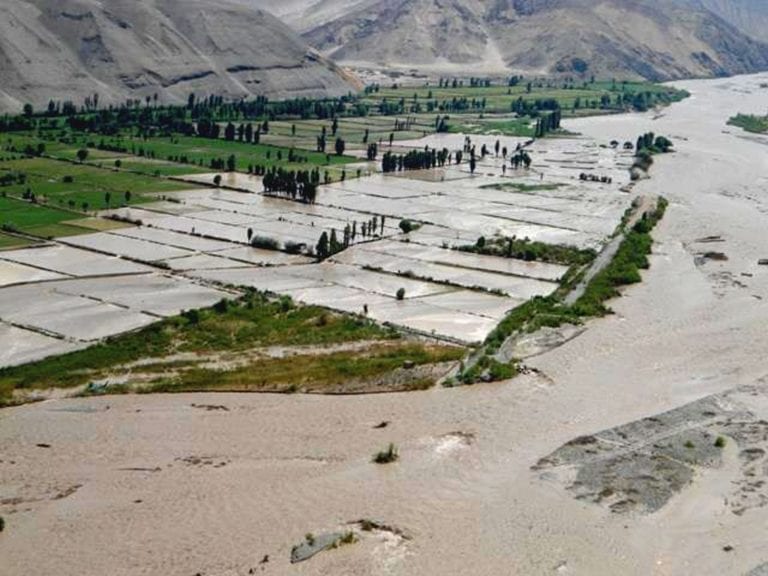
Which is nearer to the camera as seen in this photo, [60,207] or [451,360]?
[451,360]

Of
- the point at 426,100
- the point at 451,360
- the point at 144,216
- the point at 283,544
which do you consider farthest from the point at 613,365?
the point at 426,100

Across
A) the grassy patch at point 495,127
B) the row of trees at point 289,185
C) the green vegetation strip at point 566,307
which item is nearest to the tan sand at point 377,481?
the green vegetation strip at point 566,307

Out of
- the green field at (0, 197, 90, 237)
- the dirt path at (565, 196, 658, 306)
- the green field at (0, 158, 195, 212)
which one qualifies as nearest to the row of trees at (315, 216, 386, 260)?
the dirt path at (565, 196, 658, 306)

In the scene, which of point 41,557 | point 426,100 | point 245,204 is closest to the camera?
point 41,557

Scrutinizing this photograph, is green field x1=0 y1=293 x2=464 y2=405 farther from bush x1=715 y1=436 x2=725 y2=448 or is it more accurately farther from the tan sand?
bush x1=715 y1=436 x2=725 y2=448

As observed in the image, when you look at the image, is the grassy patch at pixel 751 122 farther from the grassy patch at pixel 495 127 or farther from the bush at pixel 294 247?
the bush at pixel 294 247

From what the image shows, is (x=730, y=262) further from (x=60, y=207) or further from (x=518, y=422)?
(x=60, y=207)
